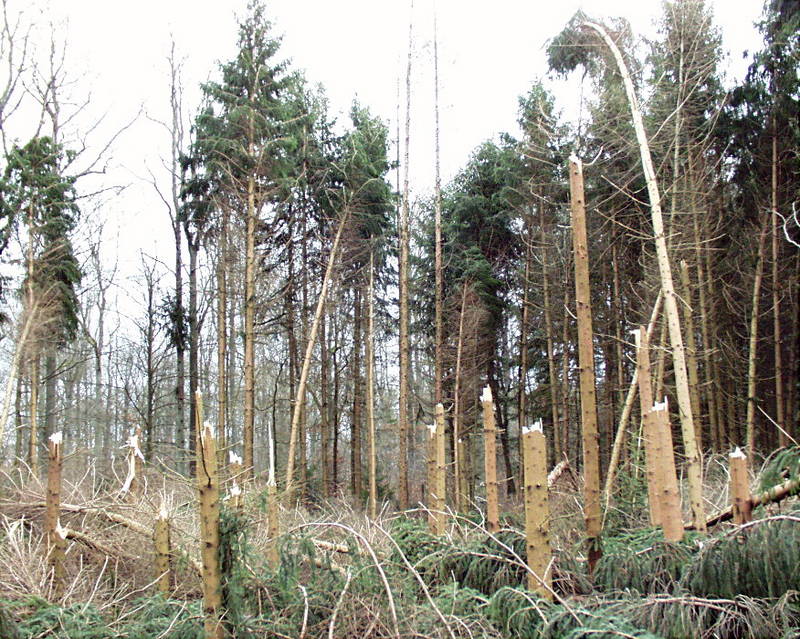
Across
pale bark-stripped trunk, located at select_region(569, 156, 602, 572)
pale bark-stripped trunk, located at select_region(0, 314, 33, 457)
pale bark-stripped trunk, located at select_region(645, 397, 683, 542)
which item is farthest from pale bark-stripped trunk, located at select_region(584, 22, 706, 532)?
pale bark-stripped trunk, located at select_region(0, 314, 33, 457)

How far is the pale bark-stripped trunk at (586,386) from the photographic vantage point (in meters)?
5.62

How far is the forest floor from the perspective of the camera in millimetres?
3789

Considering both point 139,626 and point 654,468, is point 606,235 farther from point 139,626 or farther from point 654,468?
point 139,626

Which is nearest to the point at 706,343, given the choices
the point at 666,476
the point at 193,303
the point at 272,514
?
the point at 666,476

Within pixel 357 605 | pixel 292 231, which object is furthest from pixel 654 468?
pixel 292 231

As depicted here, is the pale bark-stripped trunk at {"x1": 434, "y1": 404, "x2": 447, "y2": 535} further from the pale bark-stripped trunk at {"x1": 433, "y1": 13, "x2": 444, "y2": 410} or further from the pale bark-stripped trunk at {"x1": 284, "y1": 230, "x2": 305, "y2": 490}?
the pale bark-stripped trunk at {"x1": 284, "y1": 230, "x2": 305, "y2": 490}

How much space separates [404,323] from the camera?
15188 mm

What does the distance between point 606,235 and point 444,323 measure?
15.9 feet

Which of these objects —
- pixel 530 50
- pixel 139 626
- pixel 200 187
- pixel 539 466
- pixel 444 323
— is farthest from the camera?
pixel 444 323

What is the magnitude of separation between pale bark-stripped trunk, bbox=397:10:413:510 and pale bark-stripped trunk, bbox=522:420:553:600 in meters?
9.54

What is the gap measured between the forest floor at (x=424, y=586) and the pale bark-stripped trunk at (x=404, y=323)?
8.23 metres

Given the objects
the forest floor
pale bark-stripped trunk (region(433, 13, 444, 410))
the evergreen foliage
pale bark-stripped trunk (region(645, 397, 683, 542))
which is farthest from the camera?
pale bark-stripped trunk (region(433, 13, 444, 410))

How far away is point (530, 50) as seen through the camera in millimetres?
8992

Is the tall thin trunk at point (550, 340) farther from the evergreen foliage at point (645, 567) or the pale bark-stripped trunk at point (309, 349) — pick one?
the evergreen foliage at point (645, 567)
